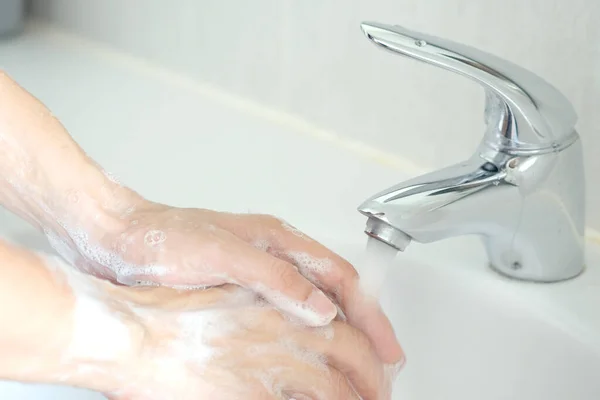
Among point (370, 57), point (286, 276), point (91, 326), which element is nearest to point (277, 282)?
point (286, 276)

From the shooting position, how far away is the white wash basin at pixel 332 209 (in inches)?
21.0

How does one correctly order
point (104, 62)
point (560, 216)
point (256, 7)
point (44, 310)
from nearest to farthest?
point (44, 310), point (560, 216), point (256, 7), point (104, 62)

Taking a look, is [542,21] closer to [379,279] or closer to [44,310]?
[379,279]

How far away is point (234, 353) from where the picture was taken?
45 cm

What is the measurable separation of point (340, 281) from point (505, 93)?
0.50 feet

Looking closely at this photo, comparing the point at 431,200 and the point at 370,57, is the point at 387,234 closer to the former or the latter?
the point at 431,200

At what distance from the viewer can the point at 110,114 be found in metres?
0.80

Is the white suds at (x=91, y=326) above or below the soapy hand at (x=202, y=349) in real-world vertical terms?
above

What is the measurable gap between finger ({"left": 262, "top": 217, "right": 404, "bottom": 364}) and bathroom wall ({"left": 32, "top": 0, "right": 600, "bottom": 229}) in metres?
0.18

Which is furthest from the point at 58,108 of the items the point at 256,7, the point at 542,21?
the point at 542,21

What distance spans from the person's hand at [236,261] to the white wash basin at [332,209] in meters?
0.04

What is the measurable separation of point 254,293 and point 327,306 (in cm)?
5

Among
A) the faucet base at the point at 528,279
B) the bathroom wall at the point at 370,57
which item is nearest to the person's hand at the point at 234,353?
the faucet base at the point at 528,279

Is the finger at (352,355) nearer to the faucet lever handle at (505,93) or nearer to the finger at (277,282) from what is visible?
the finger at (277,282)
